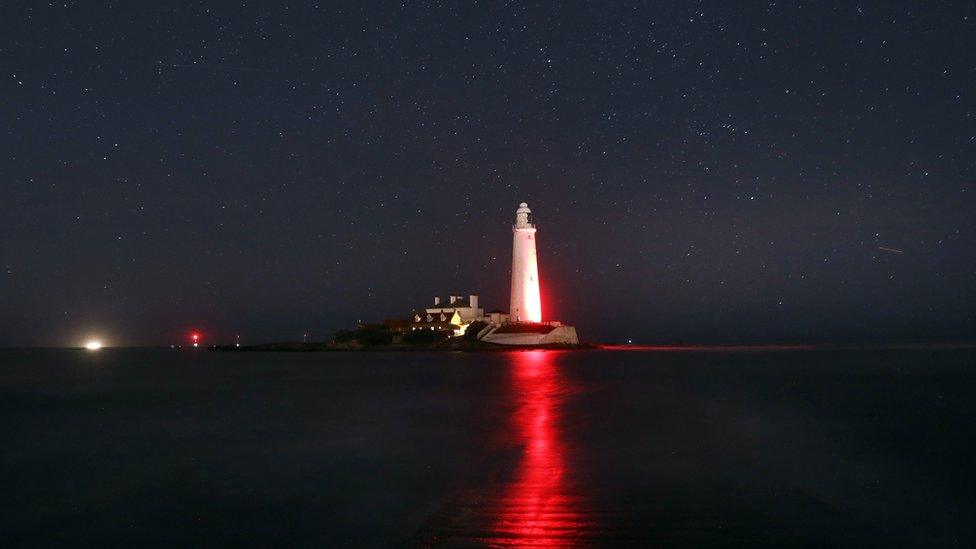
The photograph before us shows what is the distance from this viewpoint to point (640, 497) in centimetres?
1157

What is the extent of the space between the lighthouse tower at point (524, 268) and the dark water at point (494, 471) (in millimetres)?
46410

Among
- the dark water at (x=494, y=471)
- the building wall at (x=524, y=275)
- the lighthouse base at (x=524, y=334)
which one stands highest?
the building wall at (x=524, y=275)

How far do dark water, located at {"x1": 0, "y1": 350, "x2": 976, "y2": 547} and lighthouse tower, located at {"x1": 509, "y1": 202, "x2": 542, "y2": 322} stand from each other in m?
46.4

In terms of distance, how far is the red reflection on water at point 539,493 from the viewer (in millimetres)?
9016

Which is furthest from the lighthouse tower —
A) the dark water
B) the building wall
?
the dark water

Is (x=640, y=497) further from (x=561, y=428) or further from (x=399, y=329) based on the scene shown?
(x=399, y=329)

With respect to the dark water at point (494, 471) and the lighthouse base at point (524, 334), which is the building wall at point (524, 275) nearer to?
the lighthouse base at point (524, 334)

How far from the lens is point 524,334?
8244 centimetres

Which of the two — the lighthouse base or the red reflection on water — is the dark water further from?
the lighthouse base

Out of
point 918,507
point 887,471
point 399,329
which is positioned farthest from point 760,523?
point 399,329

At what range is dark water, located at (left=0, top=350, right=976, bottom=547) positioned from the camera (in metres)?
10.2

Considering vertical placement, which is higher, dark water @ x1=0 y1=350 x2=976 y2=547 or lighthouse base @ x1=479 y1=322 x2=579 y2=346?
lighthouse base @ x1=479 y1=322 x2=579 y2=346

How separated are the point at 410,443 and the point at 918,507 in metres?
12.2

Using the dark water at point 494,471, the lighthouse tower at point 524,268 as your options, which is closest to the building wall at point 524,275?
the lighthouse tower at point 524,268
